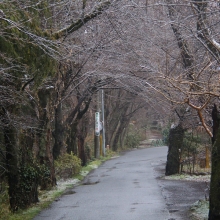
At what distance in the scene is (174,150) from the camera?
23.5 m

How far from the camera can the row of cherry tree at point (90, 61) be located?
10.8 meters

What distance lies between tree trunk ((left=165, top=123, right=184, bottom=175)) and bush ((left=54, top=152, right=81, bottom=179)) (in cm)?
453

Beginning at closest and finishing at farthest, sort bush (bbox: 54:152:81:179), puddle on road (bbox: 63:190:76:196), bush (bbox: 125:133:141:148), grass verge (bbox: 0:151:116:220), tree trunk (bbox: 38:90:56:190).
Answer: grass verge (bbox: 0:151:116:220)
puddle on road (bbox: 63:190:76:196)
tree trunk (bbox: 38:90:56:190)
bush (bbox: 54:152:81:179)
bush (bbox: 125:133:141:148)

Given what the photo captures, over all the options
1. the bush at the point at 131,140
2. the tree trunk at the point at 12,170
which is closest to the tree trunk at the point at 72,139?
the tree trunk at the point at 12,170

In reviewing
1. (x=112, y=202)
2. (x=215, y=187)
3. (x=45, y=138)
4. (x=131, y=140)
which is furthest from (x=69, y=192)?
(x=131, y=140)

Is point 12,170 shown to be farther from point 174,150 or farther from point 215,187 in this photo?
point 174,150

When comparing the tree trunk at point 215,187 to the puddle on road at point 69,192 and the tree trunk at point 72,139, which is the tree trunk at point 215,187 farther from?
the tree trunk at point 72,139

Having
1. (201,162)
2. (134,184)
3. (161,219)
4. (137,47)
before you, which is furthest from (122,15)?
(201,162)

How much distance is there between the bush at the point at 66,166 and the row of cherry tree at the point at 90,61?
630mm

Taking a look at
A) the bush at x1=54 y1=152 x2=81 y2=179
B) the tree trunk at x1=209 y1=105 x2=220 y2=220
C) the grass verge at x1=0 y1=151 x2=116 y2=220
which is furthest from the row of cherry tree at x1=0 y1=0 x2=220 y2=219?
the bush at x1=54 y1=152 x2=81 y2=179

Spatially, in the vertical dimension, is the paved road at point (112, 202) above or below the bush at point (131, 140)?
below

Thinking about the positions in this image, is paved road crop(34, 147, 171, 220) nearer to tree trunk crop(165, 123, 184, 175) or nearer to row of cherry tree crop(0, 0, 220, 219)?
row of cherry tree crop(0, 0, 220, 219)

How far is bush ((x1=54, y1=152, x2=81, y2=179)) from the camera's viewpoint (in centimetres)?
2204

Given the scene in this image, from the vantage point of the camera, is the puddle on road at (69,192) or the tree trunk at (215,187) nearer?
the tree trunk at (215,187)
